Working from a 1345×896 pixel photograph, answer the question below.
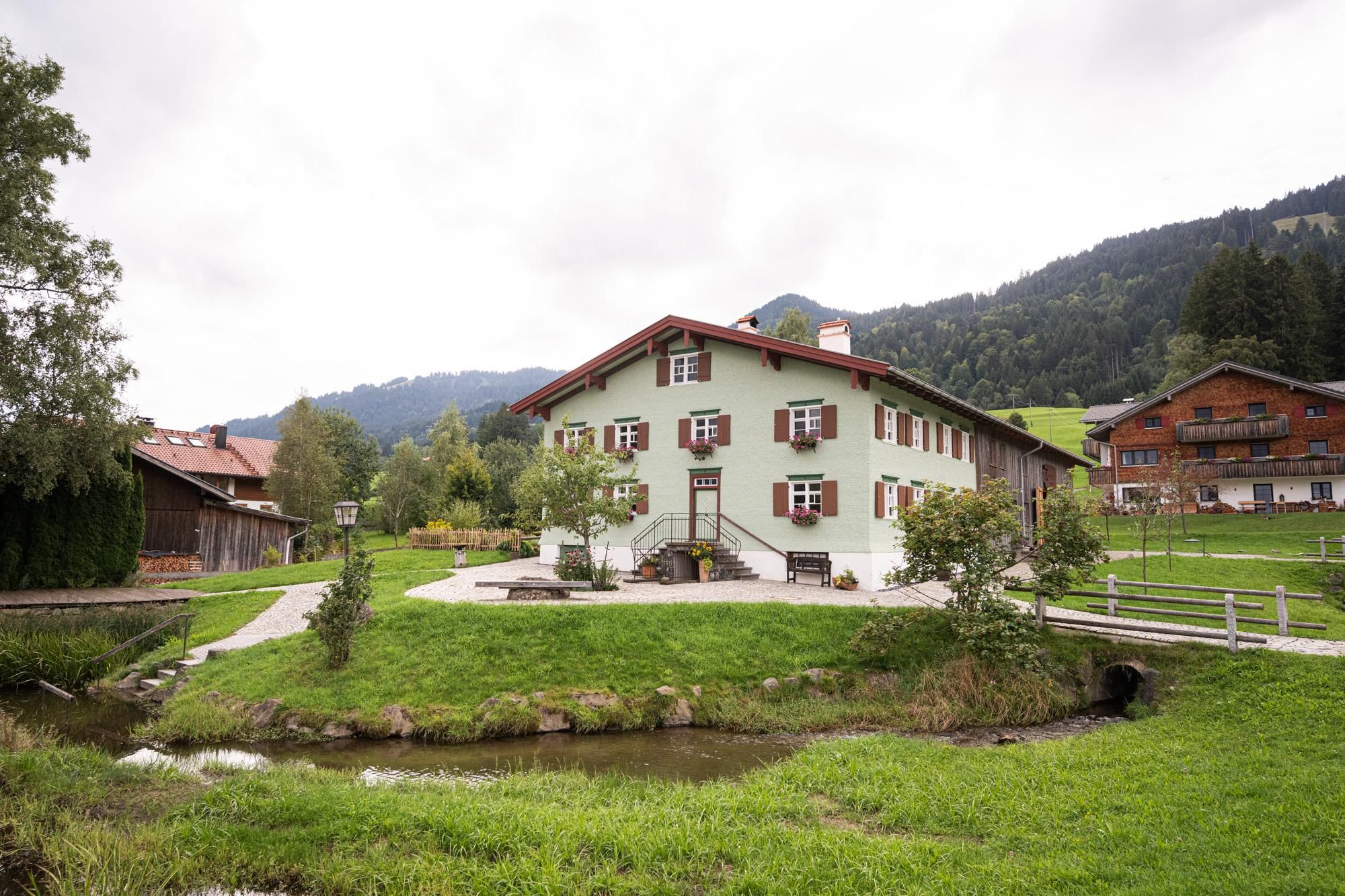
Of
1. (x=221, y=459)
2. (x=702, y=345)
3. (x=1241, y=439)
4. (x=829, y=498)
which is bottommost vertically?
(x=829, y=498)

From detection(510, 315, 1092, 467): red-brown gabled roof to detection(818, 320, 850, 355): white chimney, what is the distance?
111cm

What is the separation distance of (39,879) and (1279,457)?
1992 inches

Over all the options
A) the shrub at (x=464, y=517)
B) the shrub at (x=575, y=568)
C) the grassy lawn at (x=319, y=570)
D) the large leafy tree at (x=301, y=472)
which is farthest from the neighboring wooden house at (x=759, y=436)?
the large leafy tree at (x=301, y=472)

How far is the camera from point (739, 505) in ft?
70.6

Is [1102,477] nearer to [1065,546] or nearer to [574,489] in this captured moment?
[1065,546]

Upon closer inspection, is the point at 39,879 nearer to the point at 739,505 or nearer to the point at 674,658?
the point at 674,658

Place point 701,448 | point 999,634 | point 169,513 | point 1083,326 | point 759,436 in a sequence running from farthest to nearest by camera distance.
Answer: point 1083,326 < point 169,513 < point 701,448 < point 759,436 < point 999,634

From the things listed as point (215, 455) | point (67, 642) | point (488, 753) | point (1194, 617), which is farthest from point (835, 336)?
point (215, 455)

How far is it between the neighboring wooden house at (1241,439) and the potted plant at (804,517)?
27984 millimetres

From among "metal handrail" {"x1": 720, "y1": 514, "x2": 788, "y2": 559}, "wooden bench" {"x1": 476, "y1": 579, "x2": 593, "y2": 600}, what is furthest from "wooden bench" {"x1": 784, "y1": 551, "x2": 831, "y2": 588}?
"wooden bench" {"x1": 476, "y1": 579, "x2": 593, "y2": 600}

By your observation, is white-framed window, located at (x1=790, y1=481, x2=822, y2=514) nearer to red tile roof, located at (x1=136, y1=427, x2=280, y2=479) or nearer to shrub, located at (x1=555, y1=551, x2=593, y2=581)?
shrub, located at (x1=555, y1=551, x2=593, y2=581)

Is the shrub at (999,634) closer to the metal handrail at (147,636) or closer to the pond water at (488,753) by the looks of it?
the pond water at (488,753)

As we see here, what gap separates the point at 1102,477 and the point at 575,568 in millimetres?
38373

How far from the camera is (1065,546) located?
12.4m
